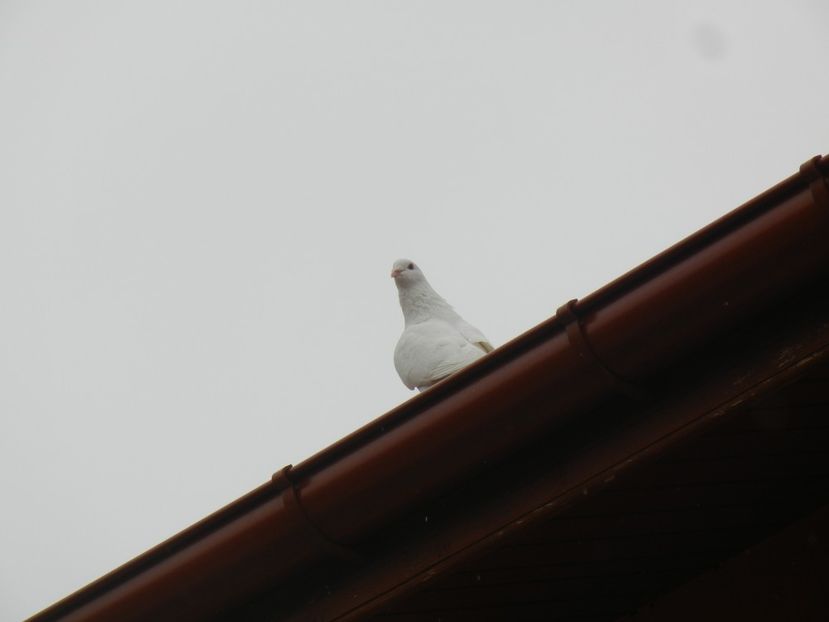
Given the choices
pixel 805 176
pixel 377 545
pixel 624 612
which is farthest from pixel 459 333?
pixel 805 176

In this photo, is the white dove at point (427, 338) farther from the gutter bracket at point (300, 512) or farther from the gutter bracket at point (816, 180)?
the gutter bracket at point (816, 180)

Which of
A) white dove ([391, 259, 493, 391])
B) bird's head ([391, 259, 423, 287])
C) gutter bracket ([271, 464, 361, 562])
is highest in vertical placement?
bird's head ([391, 259, 423, 287])

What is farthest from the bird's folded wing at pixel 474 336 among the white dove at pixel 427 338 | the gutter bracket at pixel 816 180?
the gutter bracket at pixel 816 180

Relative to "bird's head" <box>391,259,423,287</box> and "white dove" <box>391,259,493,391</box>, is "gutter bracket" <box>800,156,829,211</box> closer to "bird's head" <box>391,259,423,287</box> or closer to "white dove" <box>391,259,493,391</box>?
"white dove" <box>391,259,493,391</box>

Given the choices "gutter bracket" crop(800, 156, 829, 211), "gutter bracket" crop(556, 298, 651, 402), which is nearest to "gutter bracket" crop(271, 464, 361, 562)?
"gutter bracket" crop(556, 298, 651, 402)

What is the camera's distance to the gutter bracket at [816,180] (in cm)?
218

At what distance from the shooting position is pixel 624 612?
3066 millimetres

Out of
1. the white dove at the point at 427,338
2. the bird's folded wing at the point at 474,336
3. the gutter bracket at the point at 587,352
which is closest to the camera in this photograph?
the gutter bracket at the point at 587,352

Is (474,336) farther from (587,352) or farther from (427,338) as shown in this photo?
(587,352)

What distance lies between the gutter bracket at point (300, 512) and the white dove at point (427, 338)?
5.47 ft

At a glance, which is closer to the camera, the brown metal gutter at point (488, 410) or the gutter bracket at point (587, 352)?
the brown metal gutter at point (488, 410)

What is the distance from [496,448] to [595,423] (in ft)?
0.87

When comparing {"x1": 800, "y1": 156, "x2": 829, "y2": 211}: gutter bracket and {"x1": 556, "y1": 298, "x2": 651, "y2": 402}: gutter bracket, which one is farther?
{"x1": 556, "y1": 298, "x2": 651, "y2": 402}: gutter bracket

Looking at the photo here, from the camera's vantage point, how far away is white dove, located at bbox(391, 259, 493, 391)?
460cm
